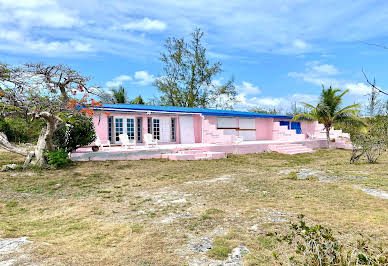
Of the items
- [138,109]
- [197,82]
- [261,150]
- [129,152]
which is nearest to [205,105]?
[197,82]

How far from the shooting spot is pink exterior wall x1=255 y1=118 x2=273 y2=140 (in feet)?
79.8

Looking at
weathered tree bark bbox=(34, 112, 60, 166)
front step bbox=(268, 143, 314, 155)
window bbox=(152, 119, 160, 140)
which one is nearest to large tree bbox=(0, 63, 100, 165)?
weathered tree bark bbox=(34, 112, 60, 166)

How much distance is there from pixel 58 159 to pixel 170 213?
7.71 metres

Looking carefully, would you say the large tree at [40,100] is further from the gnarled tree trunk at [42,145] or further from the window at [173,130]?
the window at [173,130]

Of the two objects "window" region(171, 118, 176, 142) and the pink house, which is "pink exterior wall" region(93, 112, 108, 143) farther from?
"window" region(171, 118, 176, 142)

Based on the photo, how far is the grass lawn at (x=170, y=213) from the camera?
4062mm

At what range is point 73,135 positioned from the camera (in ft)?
43.3

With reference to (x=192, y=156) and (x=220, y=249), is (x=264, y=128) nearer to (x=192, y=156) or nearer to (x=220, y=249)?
(x=192, y=156)

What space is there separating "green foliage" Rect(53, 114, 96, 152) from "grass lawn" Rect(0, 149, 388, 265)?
2.80 m

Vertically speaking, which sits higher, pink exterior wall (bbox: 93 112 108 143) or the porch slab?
pink exterior wall (bbox: 93 112 108 143)

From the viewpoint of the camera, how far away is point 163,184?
906 centimetres

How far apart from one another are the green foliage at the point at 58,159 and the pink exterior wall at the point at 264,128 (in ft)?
52.8

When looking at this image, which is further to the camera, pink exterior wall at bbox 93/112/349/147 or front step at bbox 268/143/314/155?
front step at bbox 268/143/314/155

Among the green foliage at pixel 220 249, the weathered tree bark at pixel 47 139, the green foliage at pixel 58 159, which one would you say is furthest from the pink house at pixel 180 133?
the green foliage at pixel 220 249
